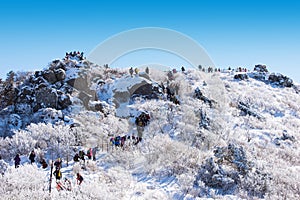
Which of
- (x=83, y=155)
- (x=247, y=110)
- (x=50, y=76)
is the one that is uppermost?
(x=50, y=76)

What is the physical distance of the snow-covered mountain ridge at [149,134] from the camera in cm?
1246

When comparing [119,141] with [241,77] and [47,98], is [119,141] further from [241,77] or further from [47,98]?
[241,77]

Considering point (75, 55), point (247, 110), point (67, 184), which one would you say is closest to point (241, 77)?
point (247, 110)

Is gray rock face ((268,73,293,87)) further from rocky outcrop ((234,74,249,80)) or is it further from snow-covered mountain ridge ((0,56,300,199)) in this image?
rocky outcrop ((234,74,249,80))

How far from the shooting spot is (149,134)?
862 inches

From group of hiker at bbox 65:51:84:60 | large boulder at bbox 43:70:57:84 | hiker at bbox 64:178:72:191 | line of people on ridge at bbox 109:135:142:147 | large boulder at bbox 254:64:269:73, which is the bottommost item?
hiker at bbox 64:178:72:191

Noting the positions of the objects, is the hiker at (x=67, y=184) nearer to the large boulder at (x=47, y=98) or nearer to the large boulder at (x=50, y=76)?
the large boulder at (x=47, y=98)

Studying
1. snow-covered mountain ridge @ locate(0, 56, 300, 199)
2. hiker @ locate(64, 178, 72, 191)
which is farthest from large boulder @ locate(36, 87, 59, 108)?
hiker @ locate(64, 178, 72, 191)

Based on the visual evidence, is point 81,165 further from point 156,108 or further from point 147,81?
point 147,81

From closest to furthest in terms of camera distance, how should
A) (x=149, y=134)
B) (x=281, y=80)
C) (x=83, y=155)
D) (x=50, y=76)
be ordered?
(x=83, y=155) → (x=149, y=134) → (x=50, y=76) → (x=281, y=80)

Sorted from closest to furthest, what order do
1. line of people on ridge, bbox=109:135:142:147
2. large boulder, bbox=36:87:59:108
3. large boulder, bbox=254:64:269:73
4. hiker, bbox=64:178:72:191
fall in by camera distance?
hiker, bbox=64:178:72:191
line of people on ridge, bbox=109:135:142:147
large boulder, bbox=36:87:59:108
large boulder, bbox=254:64:269:73

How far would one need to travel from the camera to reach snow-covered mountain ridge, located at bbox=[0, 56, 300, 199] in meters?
12.5

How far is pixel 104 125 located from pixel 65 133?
14.7 ft

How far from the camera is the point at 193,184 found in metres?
12.8
